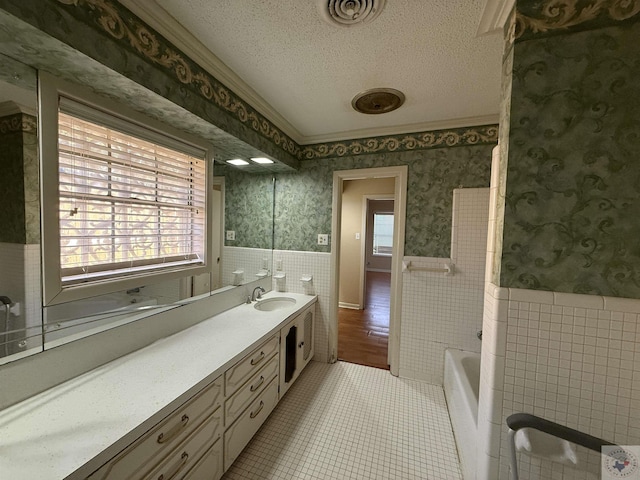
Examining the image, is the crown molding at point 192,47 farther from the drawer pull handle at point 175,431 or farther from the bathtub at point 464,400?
the bathtub at point 464,400

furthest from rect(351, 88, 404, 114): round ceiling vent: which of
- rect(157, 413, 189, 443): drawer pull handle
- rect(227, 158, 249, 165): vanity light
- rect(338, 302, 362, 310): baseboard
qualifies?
rect(338, 302, 362, 310): baseboard

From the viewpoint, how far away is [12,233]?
978 mm

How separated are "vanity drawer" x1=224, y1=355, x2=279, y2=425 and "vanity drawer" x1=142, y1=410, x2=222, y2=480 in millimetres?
75

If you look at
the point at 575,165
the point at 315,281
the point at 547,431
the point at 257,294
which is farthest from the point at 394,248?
the point at 547,431

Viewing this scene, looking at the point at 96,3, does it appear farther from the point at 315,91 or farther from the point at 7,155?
the point at 315,91

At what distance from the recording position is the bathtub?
4.33 feet

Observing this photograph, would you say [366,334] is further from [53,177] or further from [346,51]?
[53,177]

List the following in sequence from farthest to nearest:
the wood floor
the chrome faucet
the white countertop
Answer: the wood floor < the chrome faucet < the white countertop

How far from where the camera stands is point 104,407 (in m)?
0.92

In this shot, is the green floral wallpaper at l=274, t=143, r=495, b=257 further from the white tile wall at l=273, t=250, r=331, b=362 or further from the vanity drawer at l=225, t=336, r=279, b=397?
the vanity drawer at l=225, t=336, r=279, b=397

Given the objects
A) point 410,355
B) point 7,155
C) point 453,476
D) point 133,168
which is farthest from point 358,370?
point 7,155

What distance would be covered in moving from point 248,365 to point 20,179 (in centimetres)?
140

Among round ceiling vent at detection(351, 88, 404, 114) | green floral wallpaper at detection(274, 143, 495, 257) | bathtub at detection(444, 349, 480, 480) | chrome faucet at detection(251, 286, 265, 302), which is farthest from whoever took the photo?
chrome faucet at detection(251, 286, 265, 302)

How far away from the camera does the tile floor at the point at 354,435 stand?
147 cm
